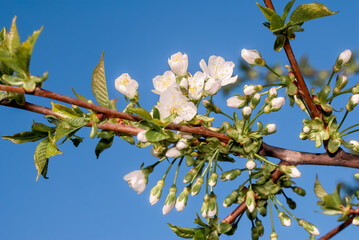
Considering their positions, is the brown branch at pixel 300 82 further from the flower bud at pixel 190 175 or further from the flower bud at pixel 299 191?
the flower bud at pixel 190 175

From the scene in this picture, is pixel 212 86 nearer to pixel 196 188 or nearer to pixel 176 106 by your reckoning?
pixel 176 106

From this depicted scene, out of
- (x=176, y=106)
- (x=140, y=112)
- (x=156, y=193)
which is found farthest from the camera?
(x=156, y=193)

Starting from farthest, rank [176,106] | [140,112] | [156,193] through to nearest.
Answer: [156,193], [176,106], [140,112]

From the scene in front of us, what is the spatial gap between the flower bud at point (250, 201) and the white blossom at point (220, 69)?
33 cm

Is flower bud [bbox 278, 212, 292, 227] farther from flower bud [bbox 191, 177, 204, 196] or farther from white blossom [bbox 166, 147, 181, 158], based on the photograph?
white blossom [bbox 166, 147, 181, 158]

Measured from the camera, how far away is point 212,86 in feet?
3.99

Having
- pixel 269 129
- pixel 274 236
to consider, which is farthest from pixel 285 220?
pixel 269 129

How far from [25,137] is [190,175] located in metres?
0.47

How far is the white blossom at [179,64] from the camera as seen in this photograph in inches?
48.5

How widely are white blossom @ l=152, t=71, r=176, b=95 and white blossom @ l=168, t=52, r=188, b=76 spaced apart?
5 centimetres

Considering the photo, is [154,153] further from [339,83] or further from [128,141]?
[339,83]

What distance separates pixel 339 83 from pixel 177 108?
0.50m

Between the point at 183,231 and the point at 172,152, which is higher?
the point at 172,152

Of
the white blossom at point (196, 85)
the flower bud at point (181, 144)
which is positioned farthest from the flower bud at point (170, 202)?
the white blossom at point (196, 85)
